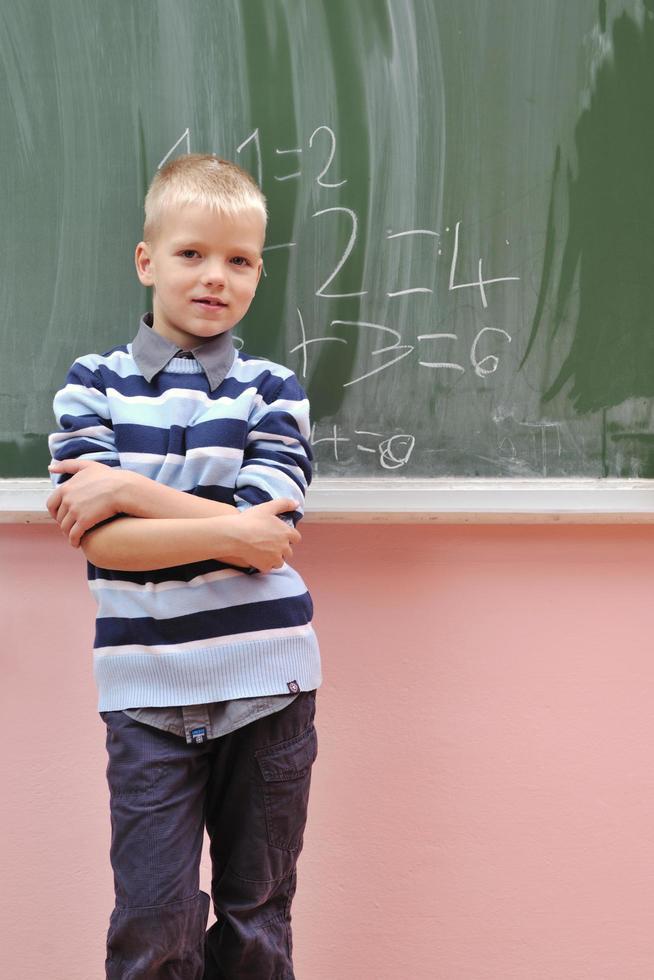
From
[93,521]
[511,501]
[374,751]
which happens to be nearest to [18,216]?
[93,521]

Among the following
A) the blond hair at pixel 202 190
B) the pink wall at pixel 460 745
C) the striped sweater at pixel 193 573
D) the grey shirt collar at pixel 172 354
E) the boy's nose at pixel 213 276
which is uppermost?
the blond hair at pixel 202 190

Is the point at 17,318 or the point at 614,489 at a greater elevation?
the point at 17,318

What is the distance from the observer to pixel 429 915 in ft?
5.12

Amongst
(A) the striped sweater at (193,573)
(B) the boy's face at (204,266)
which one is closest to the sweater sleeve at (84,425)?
(A) the striped sweater at (193,573)

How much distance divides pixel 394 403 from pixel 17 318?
2.11 feet

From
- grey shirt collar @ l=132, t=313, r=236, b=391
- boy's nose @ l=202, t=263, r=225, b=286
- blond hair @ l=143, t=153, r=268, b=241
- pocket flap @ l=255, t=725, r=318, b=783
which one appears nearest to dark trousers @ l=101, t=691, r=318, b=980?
pocket flap @ l=255, t=725, r=318, b=783

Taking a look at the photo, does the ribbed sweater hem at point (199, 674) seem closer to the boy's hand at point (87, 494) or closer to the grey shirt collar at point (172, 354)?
the boy's hand at point (87, 494)

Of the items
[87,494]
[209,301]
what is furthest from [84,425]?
[209,301]

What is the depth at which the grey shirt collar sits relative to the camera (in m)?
1.27

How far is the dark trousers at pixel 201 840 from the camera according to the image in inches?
46.3

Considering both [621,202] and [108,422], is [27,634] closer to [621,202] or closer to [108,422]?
[108,422]

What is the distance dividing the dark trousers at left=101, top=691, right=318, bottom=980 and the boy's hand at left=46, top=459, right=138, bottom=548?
26 centimetres

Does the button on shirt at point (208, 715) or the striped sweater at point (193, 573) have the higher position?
the striped sweater at point (193, 573)

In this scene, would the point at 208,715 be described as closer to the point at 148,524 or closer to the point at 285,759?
the point at 285,759
